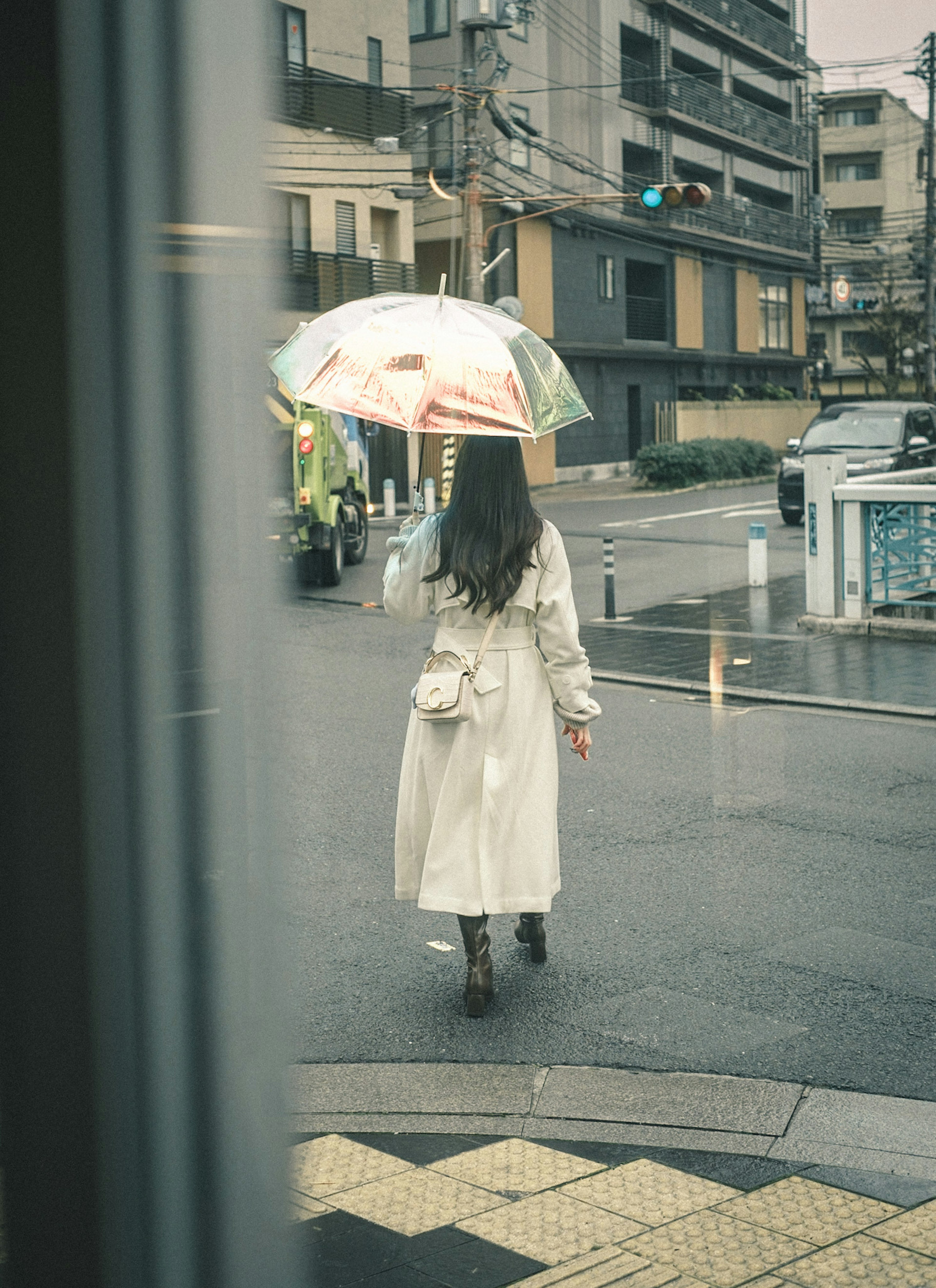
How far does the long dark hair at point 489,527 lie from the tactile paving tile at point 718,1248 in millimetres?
1962

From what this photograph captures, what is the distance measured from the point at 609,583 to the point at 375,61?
17755 millimetres

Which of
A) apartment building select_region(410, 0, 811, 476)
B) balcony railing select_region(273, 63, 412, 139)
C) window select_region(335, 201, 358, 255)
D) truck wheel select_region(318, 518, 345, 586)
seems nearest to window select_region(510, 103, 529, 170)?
apartment building select_region(410, 0, 811, 476)

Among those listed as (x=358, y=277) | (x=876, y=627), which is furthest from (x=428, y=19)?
(x=876, y=627)

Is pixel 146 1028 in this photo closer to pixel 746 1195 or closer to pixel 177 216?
pixel 177 216

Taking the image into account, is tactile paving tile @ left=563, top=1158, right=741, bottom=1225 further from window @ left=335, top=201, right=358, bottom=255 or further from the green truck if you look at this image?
window @ left=335, top=201, right=358, bottom=255

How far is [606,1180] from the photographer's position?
131 inches

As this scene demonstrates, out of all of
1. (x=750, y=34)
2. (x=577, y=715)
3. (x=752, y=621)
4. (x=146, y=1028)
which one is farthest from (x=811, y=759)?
(x=750, y=34)

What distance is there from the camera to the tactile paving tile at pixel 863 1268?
9.21 feet

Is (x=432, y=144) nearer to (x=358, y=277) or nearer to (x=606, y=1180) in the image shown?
(x=358, y=277)

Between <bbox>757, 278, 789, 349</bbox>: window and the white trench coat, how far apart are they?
3833 centimetres

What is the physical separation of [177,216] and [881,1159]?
2.99 meters

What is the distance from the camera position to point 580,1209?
318 cm

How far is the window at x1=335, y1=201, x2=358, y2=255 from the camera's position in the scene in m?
29.3

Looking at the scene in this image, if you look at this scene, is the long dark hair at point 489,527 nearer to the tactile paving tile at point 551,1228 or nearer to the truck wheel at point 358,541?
the tactile paving tile at point 551,1228
